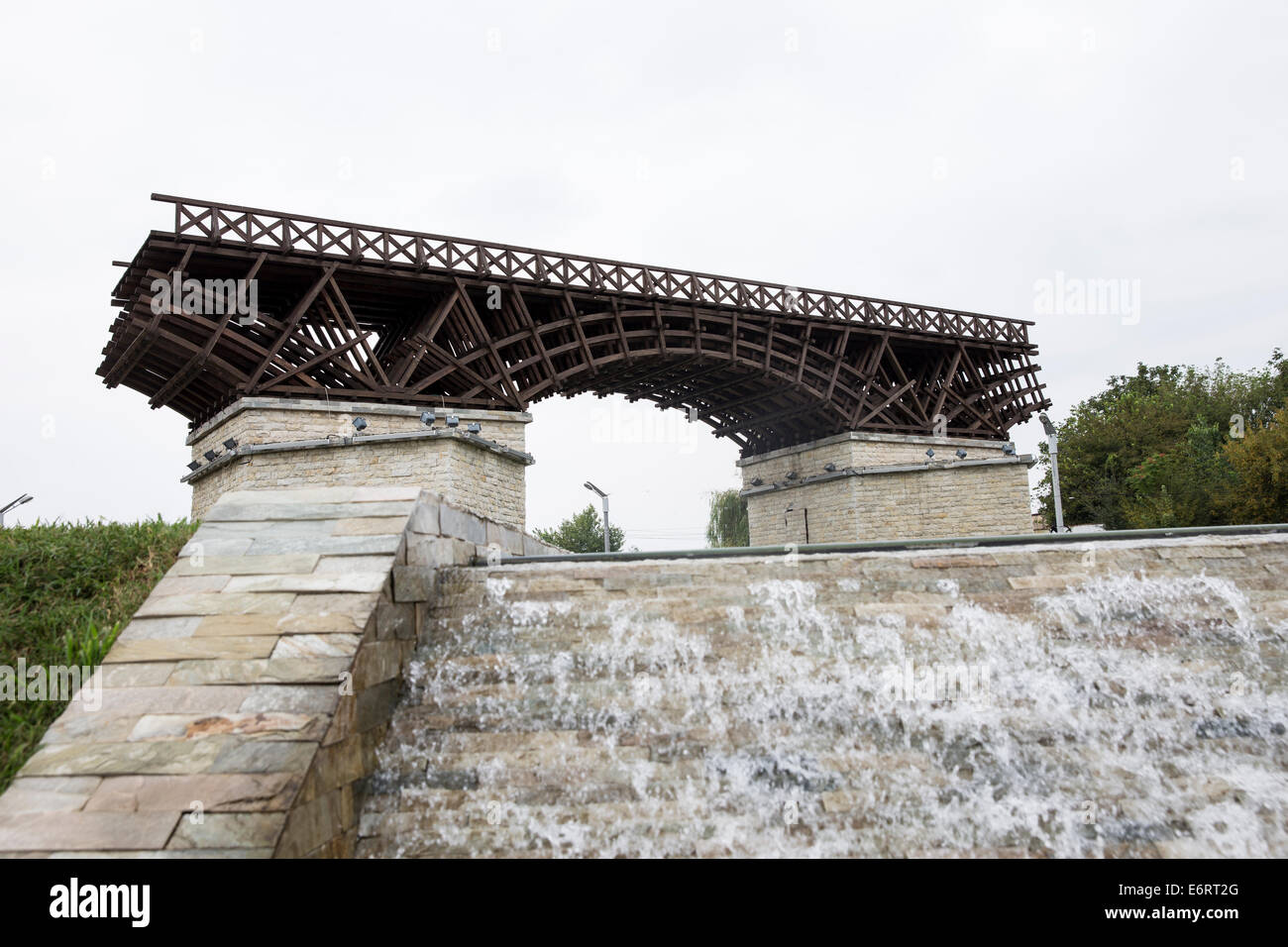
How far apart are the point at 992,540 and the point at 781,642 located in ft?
7.45

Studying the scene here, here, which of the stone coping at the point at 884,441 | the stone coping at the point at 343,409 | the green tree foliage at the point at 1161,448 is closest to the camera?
the stone coping at the point at 343,409

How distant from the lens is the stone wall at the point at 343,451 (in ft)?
64.3

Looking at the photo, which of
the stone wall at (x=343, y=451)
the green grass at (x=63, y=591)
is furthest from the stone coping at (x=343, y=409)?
the green grass at (x=63, y=591)

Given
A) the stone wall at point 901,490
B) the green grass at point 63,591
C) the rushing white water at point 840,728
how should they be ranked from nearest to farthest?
1. the rushing white water at point 840,728
2. the green grass at point 63,591
3. the stone wall at point 901,490

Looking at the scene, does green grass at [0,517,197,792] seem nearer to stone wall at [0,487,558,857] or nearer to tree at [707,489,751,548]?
stone wall at [0,487,558,857]

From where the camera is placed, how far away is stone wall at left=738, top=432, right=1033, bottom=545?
28.6 meters

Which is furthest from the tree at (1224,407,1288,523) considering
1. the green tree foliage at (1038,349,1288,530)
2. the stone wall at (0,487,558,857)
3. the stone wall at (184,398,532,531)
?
the stone wall at (0,487,558,857)

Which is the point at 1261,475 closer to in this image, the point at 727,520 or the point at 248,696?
the point at 727,520

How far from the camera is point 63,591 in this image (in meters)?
6.24

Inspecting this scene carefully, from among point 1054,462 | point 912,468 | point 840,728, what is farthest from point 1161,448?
point 840,728

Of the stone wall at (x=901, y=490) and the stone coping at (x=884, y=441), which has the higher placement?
the stone coping at (x=884, y=441)

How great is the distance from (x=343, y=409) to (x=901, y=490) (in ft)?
61.5

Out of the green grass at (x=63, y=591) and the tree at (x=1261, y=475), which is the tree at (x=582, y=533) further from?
the green grass at (x=63, y=591)

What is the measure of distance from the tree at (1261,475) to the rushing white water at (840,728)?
28452mm
